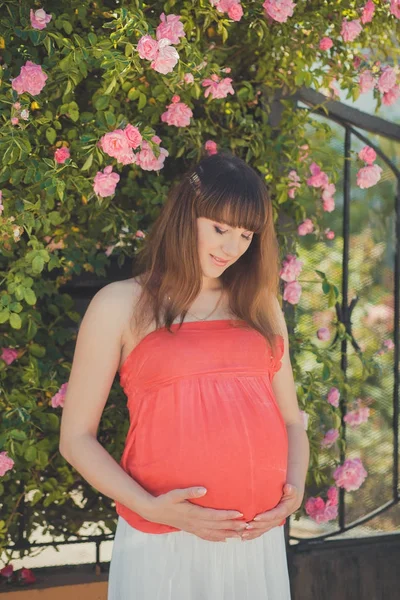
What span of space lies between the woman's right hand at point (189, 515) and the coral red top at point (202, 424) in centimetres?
4

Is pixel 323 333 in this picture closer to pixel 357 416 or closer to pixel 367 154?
pixel 357 416

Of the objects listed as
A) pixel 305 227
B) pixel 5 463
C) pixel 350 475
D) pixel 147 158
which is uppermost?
pixel 147 158

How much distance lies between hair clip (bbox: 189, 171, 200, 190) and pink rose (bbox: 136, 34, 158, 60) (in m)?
0.35

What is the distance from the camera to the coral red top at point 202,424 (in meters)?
1.93

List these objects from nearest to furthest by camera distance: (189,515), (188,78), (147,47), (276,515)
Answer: (189,515) → (276,515) → (147,47) → (188,78)

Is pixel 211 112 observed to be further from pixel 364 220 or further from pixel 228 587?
pixel 228 587

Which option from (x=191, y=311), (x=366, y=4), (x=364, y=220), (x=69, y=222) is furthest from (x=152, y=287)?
(x=364, y=220)

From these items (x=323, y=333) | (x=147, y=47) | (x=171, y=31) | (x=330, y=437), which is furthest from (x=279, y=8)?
(x=330, y=437)

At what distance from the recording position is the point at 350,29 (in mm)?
2652

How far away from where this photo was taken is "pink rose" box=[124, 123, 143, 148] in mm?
2248

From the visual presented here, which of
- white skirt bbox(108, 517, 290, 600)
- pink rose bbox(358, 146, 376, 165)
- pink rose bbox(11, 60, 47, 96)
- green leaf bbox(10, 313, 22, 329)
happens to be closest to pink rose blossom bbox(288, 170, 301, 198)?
pink rose bbox(358, 146, 376, 165)

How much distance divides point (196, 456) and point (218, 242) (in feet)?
1.72

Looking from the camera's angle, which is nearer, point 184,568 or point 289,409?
point 184,568

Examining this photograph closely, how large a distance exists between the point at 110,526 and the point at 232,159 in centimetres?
137
